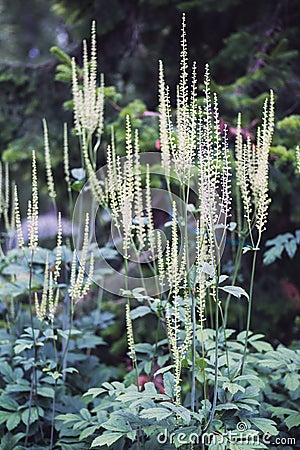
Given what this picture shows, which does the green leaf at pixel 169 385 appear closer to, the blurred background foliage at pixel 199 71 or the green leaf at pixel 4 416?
the green leaf at pixel 4 416

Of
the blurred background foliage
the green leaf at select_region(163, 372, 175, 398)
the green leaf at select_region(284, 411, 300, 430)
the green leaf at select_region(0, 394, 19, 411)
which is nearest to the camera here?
the green leaf at select_region(163, 372, 175, 398)

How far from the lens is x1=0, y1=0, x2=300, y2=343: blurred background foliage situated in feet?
13.4

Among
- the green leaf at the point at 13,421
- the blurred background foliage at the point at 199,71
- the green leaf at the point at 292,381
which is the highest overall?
the blurred background foliage at the point at 199,71

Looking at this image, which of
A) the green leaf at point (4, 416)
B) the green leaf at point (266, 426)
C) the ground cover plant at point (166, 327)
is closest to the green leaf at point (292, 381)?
the ground cover plant at point (166, 327)

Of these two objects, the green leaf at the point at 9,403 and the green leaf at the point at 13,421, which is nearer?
the green leaf at the point at 13,421

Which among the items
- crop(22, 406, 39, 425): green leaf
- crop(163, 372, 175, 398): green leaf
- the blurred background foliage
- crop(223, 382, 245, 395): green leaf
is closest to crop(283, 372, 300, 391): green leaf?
crop(223, 382, 245, 395): green leaf

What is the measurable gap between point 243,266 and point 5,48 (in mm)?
8946

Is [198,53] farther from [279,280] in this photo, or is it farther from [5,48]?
[5,48]

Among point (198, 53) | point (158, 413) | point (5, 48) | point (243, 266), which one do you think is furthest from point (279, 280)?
point (5, 48)

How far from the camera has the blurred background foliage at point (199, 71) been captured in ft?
13.4

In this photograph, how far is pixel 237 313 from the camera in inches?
171

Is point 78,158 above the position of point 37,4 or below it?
below

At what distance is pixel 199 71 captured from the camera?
492cm

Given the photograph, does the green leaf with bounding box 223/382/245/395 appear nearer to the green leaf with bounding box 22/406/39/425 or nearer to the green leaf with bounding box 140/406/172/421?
the green leaf with bounding box 140/406/172/421
